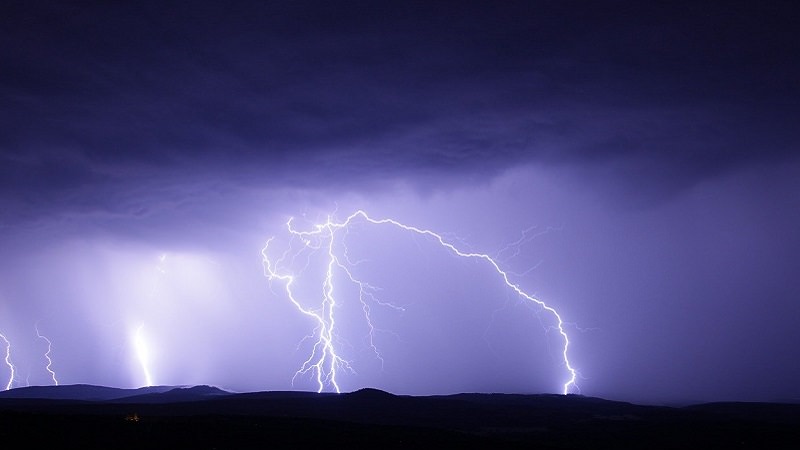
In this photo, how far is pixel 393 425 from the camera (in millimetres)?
23125

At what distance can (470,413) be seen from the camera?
3034 cm

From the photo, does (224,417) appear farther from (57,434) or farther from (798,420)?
(798,420)

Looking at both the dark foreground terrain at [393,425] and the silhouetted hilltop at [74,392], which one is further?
the silhouetted hilltop at [74,392]

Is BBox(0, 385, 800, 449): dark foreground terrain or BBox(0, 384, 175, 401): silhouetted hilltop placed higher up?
BBox(0, 385, 800, 449): dark foreground terrain

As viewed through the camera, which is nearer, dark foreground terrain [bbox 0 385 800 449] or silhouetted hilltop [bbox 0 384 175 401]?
dark foreground terrain [bbox 0 385 800 449]

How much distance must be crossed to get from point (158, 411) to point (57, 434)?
43.8 ft

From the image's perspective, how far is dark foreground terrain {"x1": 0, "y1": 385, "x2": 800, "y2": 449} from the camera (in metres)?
16.7

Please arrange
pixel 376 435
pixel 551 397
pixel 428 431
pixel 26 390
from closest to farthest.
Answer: pixel 376 435 < pixel 428 431 < pixel 551 397 < pixel 26 390

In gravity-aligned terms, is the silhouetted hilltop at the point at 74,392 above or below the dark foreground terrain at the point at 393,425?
below

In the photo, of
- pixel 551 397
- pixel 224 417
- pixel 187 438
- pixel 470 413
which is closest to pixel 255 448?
pixel 187 438

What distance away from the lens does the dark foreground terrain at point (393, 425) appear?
16.7 metres

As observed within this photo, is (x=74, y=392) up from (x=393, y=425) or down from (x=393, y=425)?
down

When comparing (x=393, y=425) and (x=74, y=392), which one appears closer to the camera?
(x=393, y=425)

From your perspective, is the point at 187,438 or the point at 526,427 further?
the point at 526,427
